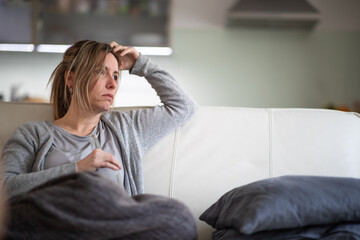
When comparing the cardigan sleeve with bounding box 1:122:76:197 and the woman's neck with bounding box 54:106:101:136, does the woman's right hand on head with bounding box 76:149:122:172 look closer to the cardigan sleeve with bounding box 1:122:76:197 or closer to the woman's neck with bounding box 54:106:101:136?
the cardigan sleeve with bounding box 1:122:76:197

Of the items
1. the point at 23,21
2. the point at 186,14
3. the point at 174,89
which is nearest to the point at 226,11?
the point at 186,14

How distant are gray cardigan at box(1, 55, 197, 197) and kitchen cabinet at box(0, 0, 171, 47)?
245 centimetres

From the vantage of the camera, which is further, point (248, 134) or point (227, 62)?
point (227, 62)

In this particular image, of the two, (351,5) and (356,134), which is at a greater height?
(351,5)

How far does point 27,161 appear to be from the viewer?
144cm

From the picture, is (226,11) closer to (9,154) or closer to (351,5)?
(351,5)

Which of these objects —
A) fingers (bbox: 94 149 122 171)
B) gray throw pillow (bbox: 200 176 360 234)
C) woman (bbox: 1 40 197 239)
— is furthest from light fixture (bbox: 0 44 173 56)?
gray throw pillow (bbox: 200 176 360 234)

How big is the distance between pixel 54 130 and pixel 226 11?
10.0 ft

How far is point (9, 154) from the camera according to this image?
1.43m

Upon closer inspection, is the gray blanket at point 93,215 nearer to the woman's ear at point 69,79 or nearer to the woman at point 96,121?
the woman at point 96,121

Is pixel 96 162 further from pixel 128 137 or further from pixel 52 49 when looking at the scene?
pixel 52 49

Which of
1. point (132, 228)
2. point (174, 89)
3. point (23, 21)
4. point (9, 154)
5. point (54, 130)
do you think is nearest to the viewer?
point (132, 228)

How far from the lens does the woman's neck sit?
1.59m

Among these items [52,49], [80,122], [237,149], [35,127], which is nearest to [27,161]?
[35,127]
